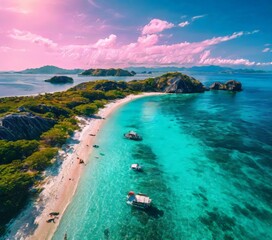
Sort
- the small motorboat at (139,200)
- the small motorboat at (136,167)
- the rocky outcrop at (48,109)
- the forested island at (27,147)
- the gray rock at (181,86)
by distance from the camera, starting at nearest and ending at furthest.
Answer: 1. the forested island at (27,147)
2. the small motorboat at (139,200)
3. the small motorboat at (136,167)
4. the rocky outcrop at (48,109)
5. the gray rock at (181,86)

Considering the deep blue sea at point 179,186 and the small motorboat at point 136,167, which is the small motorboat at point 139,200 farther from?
the small motorboat at point 136,167

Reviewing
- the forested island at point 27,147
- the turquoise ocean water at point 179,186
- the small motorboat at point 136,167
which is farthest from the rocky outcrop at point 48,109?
the small motorboat at point 136,167

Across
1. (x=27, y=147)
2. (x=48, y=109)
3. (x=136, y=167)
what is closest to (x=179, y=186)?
(x=136, y=167)

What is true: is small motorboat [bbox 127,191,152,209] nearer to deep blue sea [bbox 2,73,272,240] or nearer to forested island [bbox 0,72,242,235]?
deep blue sea [bbox 2,73,272,240]

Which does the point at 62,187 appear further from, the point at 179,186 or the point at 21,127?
the point at 21,127

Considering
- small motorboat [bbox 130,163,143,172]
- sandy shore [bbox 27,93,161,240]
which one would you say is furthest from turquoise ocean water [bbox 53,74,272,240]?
sandy shore [bbox 27,93,161,240]

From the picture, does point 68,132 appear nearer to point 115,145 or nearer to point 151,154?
point 115,145

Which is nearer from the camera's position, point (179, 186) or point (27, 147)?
point (179, 186)
